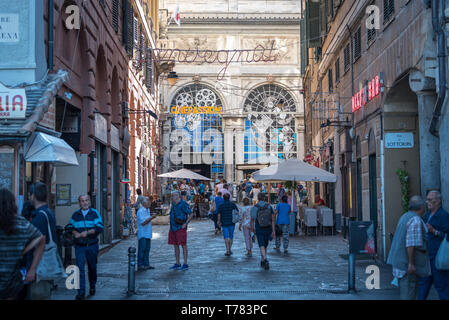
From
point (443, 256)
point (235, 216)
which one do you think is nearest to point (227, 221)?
point (235, 216)

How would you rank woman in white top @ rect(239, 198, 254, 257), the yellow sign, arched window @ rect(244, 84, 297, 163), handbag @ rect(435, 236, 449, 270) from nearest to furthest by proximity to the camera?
handbag @ rect(435, 236, 449, 270), woman in white top @ rect(239, 198, 254, 257), the yellow sign, arched window @ rect(244, 84, 297, 163)

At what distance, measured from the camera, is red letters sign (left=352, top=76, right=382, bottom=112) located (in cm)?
1455

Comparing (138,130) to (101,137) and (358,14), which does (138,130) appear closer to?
(101,137)

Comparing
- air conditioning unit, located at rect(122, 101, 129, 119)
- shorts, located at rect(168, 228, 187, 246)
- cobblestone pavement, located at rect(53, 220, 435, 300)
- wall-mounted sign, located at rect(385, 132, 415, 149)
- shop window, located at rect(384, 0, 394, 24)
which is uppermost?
shop window, located at rect(384, 0, 394, 24)

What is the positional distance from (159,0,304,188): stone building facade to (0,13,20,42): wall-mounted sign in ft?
116

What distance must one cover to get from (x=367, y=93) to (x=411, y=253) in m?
9.49

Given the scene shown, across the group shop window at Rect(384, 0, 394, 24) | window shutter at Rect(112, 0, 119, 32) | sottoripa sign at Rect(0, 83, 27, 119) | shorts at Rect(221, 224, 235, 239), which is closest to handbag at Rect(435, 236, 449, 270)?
sottoripa sign at Rect(0, 83, 27, 119)

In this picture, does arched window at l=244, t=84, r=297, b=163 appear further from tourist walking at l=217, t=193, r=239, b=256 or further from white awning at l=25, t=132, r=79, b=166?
white awning at l=25, t=132, r=79, b=166

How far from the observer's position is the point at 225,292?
32.0 ft

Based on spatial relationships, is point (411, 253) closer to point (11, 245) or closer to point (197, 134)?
point (11, 245)

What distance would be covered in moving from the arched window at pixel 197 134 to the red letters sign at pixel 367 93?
28461 mm

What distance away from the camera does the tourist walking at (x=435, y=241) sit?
741 cm

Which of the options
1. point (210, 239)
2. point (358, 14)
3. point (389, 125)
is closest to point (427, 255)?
point (389, 125)

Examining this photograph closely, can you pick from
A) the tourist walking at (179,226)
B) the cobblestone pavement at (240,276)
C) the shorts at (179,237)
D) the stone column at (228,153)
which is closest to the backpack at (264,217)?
the cobblestone pavement at (240,276)
